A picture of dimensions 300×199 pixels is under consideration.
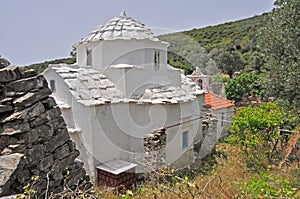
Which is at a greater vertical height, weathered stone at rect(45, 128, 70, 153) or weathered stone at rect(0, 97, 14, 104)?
weathered stone at rect(0, 97, 14, 104)

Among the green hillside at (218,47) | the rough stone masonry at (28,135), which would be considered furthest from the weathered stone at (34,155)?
the green hillside at (218,47)

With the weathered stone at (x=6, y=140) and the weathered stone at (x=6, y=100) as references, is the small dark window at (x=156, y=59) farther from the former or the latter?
the weathered stone at (x=6, y=140)

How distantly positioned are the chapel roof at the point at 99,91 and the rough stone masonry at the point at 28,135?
3.58 meters

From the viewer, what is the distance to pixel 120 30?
988 centimetres

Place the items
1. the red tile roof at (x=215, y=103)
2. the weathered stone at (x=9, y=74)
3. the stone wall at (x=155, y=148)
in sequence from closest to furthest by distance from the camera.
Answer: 1. the weathered stone at (x=9, y=74)
2. the stone wall at (x=155, y=148)
3. the red tile roof at (x=215, y=103)

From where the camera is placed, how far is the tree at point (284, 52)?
6082 millimetres

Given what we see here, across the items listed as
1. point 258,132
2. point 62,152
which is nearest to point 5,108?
point 62,152

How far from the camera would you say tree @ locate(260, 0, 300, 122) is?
20.0 feet

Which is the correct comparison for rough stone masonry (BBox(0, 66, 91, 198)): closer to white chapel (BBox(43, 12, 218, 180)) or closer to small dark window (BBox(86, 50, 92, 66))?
white chapel (BBox(43, 12, 218, 180))

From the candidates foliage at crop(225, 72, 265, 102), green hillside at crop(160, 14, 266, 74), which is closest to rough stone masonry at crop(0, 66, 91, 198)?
green hillside at crop(160, 14, 266, 74)

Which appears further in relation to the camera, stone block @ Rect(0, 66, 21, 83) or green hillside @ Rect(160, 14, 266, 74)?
green hillside @ Rect(160, 14, 266, 74)

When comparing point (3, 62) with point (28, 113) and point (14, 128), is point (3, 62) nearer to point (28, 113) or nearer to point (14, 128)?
point (28, 113)

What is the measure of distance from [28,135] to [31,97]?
617 millimetres

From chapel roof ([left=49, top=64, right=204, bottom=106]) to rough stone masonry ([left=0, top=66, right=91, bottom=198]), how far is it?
11.7 ft
